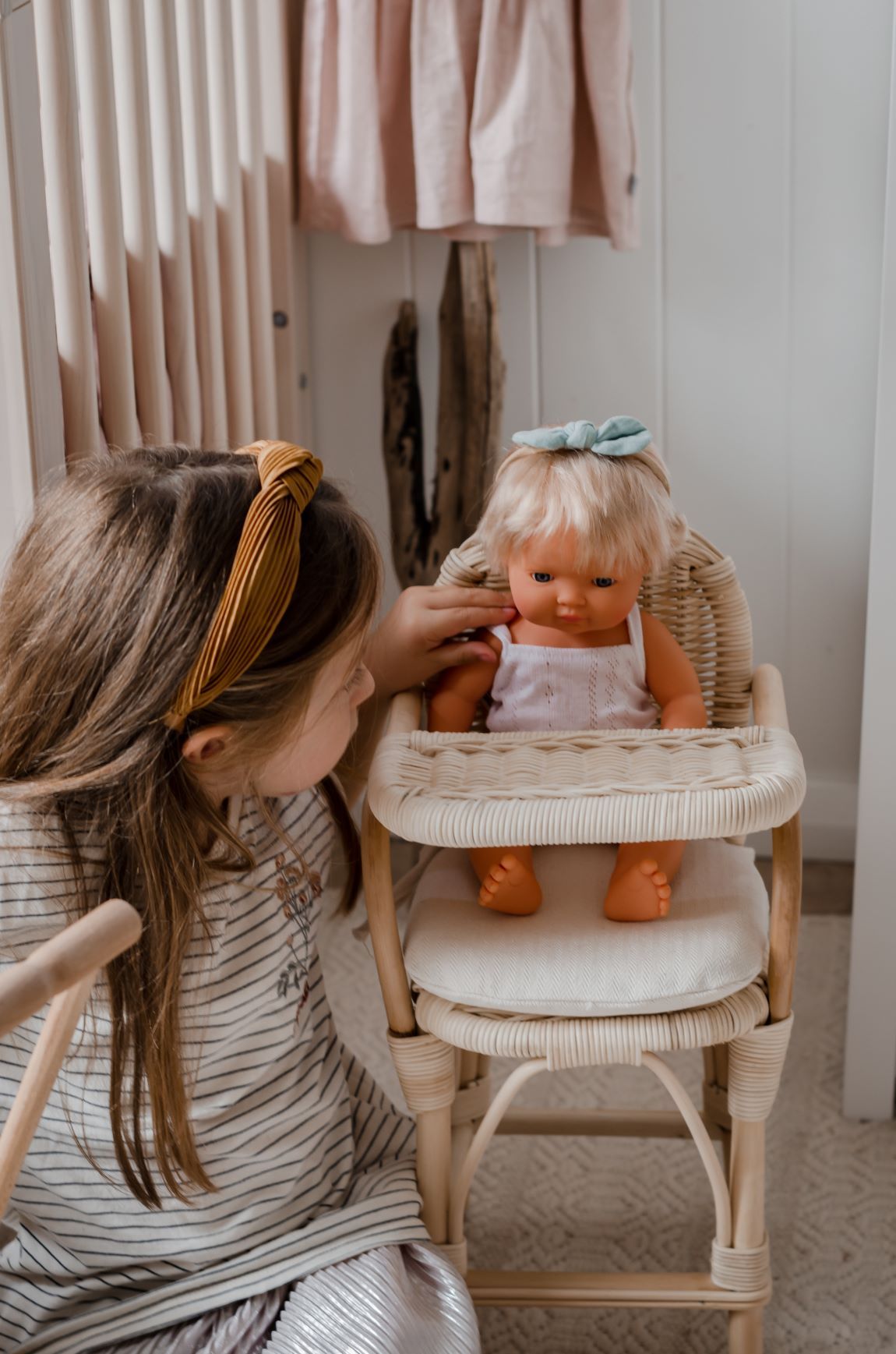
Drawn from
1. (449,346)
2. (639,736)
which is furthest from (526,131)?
(639,736)

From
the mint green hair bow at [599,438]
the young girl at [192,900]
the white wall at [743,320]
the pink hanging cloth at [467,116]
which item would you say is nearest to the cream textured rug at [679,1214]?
the young girl at [192,900]

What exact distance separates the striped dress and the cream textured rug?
36cm

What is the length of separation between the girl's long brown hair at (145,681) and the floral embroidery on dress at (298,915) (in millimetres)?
87

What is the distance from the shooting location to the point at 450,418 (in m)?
1.86

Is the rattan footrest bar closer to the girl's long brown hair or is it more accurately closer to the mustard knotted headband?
the girl's long brown hair

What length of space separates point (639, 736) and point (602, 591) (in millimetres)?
141

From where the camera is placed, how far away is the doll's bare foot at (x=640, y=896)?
3.27ft

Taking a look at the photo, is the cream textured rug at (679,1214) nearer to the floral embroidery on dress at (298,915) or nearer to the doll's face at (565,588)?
the floral embroidery on dress at (298,915)

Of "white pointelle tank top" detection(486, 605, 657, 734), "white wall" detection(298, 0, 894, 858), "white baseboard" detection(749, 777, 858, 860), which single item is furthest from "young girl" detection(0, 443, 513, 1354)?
"white baseboard" detection(749, 777, 858, 860)

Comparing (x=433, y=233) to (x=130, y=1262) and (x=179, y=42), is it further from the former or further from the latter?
(x=130, y=1262)

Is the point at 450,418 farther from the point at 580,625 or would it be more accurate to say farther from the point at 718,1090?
the point at 718,1090

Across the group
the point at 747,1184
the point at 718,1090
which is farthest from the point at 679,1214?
the point at 747,1184

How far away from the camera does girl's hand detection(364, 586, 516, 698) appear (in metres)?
1.14

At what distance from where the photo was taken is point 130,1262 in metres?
0.95
